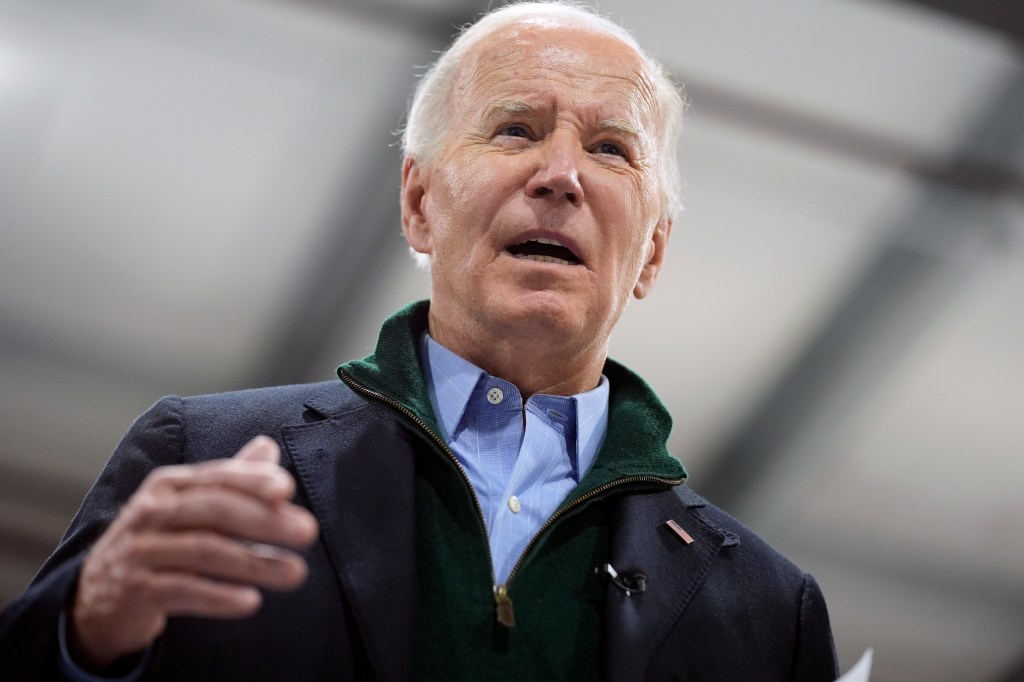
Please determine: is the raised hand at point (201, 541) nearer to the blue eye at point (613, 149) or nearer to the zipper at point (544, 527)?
the zipper at point (544, 527)

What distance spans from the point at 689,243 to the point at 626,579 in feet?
6.53

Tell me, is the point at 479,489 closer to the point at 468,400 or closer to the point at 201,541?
the point at 468,400

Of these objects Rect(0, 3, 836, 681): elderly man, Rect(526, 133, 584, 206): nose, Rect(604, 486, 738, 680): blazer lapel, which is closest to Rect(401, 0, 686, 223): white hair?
Rect(0, 3, 836, 681): elderly man

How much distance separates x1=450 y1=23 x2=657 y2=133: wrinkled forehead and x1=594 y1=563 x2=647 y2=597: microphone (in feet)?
2.73

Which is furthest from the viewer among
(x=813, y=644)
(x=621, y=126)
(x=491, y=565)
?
(x=621, y=126)

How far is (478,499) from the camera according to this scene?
1.68m

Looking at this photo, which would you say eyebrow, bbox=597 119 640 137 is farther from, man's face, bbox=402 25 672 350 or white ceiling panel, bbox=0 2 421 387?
white ceiling panel, bbox=0 2 421 387

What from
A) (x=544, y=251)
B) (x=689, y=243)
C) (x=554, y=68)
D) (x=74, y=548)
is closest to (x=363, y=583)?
(x=74, y=548)

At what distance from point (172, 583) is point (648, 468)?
894 millimetres

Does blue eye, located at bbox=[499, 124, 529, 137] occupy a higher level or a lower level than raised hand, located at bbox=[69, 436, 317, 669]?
higher

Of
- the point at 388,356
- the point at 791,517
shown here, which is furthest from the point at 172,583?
the point at 791,517

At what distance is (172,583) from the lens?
3.71 feet

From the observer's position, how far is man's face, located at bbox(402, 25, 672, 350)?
6.05 ft

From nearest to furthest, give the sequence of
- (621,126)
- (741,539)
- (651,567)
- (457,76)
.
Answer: (651,567) → (741,539) → (621,126) → (457,76)
